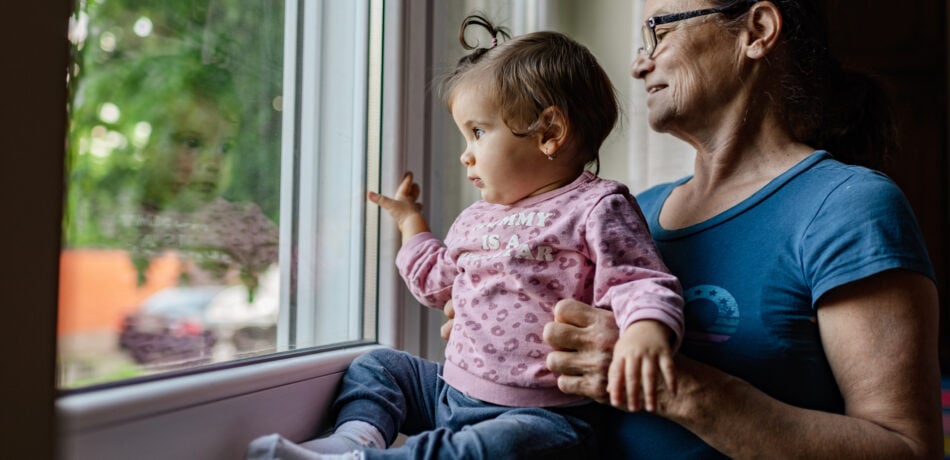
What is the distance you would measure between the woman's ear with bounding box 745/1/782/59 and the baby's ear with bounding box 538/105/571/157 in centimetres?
36

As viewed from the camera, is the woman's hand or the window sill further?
the woman's hand

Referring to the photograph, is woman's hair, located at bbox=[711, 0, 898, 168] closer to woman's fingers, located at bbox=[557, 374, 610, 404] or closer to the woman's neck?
the woman's neck

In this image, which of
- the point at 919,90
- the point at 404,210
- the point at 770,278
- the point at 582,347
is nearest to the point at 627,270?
the point at 582,347

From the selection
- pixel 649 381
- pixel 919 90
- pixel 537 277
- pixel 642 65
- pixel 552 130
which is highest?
pixel 919 90

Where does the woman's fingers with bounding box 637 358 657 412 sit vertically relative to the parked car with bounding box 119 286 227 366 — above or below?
below

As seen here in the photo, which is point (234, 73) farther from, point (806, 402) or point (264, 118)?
point (806, 402)

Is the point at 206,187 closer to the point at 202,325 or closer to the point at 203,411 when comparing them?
the point at 202,325

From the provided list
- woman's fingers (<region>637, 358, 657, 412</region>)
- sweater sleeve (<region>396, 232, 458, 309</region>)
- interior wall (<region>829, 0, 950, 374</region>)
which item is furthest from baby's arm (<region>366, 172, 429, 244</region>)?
interior wall (<region>829, 0, 950, 374</region>)

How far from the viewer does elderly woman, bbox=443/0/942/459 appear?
0.85 m

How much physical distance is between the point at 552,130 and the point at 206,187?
1.60 feet

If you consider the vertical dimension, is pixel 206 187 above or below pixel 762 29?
below

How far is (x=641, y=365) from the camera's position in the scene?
0.75m

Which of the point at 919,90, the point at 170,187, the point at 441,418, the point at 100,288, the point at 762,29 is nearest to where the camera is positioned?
the point at 100,288

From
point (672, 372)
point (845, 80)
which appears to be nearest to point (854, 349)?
point (672, 372)
